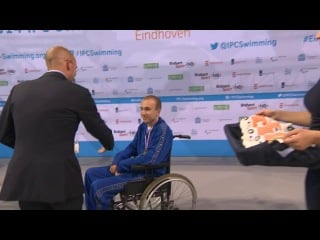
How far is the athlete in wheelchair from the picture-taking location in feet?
8.23

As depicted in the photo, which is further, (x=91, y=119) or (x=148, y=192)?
(x=148, y=192)

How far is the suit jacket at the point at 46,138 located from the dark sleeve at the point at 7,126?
6 cm

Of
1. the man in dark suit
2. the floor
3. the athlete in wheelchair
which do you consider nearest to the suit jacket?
the man in dark suit

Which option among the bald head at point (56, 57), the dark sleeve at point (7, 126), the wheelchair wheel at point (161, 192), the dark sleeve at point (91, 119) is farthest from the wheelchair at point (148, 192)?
the bald head at point (56, 57)

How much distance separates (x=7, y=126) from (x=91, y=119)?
467 mm

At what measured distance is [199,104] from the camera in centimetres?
467

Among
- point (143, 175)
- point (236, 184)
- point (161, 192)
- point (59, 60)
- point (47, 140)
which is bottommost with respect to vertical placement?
point (236, 184)

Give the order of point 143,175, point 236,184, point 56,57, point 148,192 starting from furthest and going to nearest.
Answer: point 236,184
point 143,175
point 148,192
point 56,57

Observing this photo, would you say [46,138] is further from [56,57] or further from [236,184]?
[236,184]

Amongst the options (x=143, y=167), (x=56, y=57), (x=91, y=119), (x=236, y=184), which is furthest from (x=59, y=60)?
(x=236, y=184)

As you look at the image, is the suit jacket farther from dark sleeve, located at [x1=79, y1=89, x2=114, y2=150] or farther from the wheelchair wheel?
the wheelchair wheel

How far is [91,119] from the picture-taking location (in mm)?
1916

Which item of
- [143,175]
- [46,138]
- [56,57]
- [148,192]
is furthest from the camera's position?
[143,175]

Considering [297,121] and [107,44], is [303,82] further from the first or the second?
[297,121]
